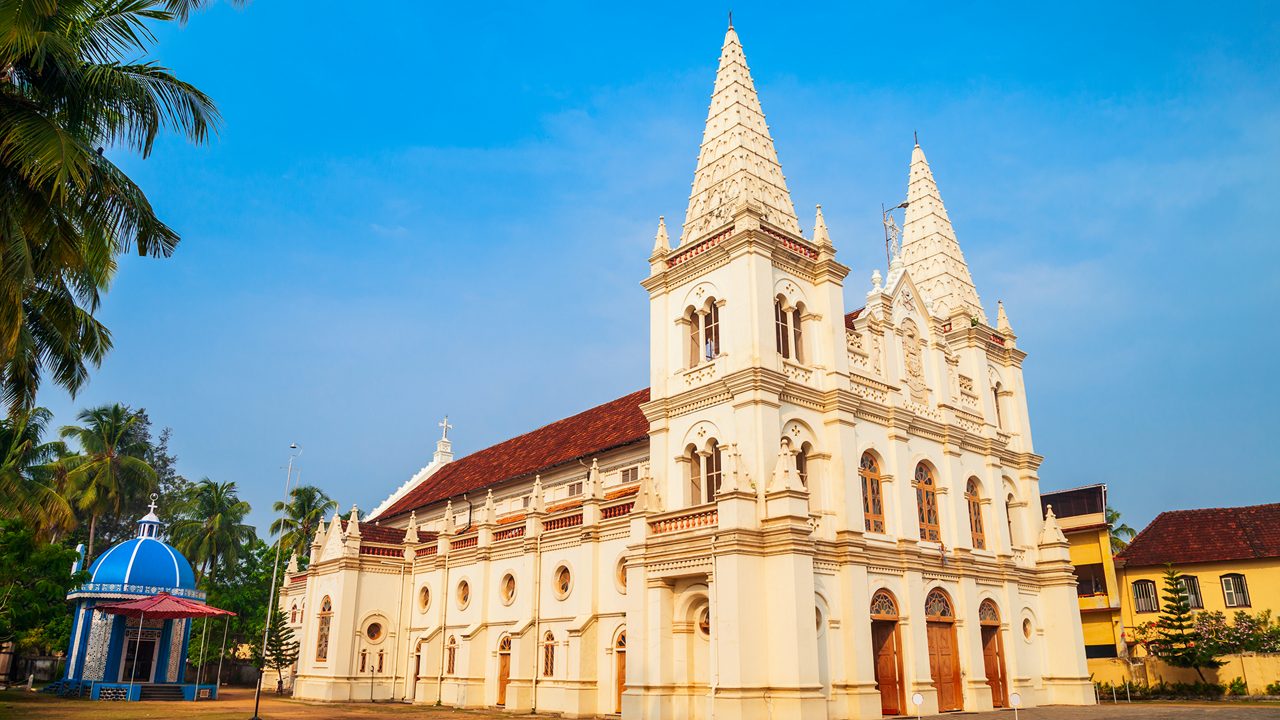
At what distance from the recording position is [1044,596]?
31141 millimetres

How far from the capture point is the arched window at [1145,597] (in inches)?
1533

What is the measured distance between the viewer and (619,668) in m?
26.0

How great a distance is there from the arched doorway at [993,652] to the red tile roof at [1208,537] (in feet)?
49.7

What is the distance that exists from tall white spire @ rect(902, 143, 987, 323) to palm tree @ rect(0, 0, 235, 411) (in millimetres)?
26547

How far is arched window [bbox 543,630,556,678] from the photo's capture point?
28.4 metres

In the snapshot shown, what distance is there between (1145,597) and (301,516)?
161 feet

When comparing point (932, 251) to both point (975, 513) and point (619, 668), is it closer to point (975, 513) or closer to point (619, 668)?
point (975, 513)

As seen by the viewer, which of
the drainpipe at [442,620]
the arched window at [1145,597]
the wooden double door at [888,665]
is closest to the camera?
the wooden double door at [888,665]

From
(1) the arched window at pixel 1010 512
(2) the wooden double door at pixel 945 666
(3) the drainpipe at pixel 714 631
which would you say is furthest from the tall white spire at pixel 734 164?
(1) the arched window at pixel 1010 512

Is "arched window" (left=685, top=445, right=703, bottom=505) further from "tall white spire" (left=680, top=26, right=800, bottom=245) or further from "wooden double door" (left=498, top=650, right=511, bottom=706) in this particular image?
"wooden double door" (left=498, top=650, right=511, bottom=706)

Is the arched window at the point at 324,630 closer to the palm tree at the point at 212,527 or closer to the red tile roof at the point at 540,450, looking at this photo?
the red tile roof at the point at 540,450

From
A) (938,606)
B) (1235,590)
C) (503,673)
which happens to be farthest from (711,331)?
(1235,590)

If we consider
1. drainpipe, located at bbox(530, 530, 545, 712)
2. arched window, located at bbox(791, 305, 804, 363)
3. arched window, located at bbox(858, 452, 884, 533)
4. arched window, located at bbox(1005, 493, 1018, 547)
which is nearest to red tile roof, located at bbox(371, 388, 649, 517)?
drainpipe, located at bbox(530, 530, 545, 712)

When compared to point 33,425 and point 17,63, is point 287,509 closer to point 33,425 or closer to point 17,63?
point 33,425
